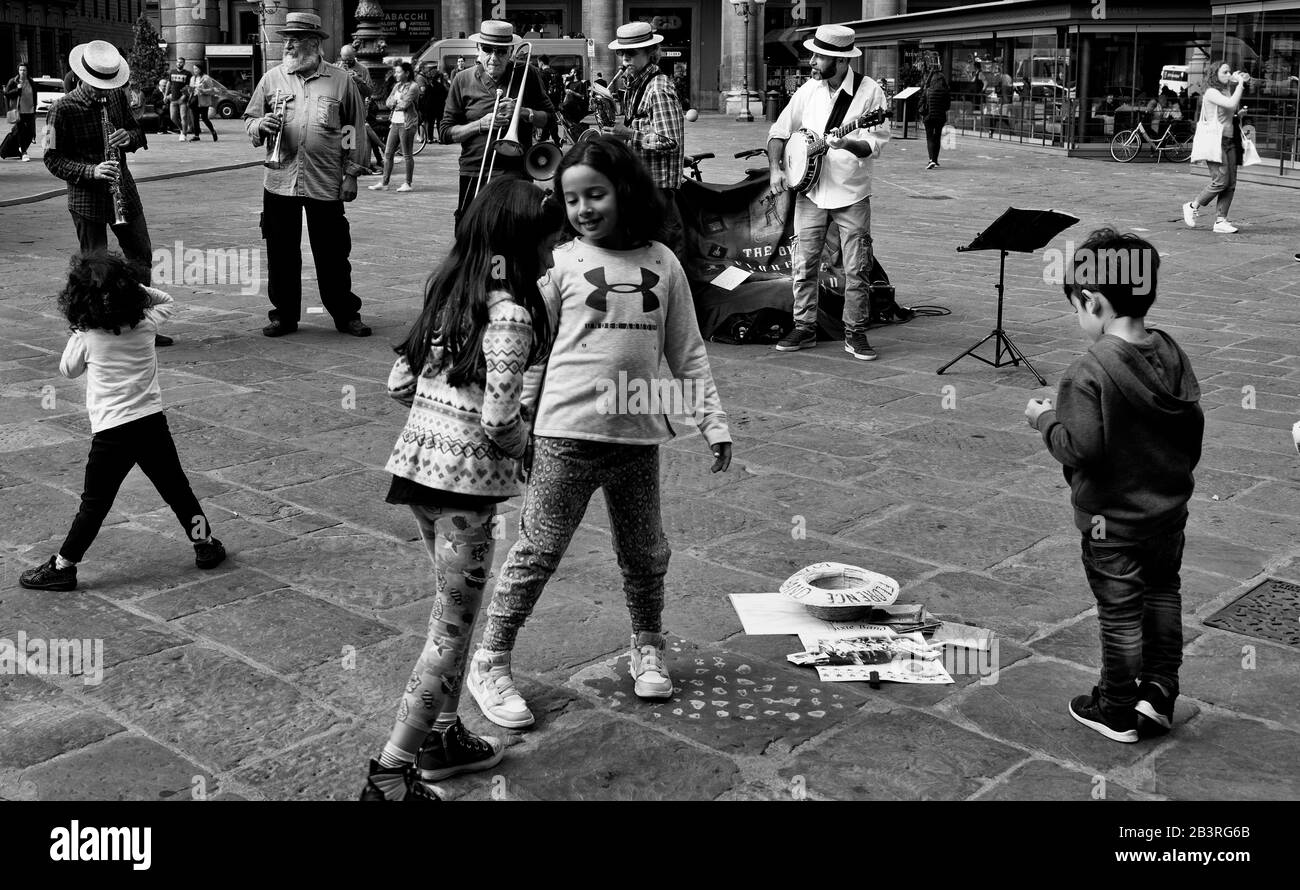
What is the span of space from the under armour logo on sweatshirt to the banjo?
4.41 metres

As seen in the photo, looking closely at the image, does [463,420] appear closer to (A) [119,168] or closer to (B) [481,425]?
(B) [481,425]

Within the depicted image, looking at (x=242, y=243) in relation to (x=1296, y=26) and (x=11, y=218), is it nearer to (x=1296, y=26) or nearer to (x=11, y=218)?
(x=11, y=218)

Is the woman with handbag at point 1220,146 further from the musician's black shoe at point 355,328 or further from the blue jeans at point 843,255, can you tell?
the musician's black shoe at point 355,328

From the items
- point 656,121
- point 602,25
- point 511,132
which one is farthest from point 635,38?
point 602,25

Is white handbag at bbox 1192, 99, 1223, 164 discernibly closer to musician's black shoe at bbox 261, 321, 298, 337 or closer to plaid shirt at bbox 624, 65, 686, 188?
plaid shirt at bbox 624, 65, 686, 188

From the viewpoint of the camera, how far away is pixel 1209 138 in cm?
1360

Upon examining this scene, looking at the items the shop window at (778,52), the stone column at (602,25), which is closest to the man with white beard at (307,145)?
the shop window at (778,52)

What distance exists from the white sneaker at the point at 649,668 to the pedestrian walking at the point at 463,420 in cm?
70

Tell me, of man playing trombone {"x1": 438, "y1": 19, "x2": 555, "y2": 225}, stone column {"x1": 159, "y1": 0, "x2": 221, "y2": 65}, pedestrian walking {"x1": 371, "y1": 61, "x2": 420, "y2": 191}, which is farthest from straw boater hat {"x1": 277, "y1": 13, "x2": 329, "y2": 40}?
stone column {"x1": 159, "y1": 0, "x2": 221, "y2": 65}

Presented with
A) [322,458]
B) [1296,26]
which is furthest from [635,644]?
[1296,26]

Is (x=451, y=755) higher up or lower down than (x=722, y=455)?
lower down

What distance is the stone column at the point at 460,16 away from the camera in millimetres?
49875

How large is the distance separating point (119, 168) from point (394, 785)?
6.00 metres

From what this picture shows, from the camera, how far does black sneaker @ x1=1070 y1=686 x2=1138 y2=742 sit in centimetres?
362
